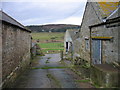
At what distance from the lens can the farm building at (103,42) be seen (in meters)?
5.30

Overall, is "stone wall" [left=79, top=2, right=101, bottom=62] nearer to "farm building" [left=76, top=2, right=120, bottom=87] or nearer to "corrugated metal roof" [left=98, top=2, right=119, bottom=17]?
"farm building" [left=76, top=2, right=120, bottom=87]

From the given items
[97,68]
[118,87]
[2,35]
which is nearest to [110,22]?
[97,68]

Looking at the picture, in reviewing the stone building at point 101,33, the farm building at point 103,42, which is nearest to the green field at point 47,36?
the stone building at point 101,33

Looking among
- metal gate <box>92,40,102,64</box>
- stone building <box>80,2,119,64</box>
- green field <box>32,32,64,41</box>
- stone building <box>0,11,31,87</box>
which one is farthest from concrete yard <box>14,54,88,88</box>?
green field <box>32,32,64,41</box>

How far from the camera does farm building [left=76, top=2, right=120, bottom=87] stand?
17.4ft

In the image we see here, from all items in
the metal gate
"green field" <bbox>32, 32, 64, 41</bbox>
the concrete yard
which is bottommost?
the concrete yard

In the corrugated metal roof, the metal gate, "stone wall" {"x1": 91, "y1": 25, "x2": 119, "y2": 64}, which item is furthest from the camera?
the corrugated metal roof

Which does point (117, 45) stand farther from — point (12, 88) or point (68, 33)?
point (68, 33)

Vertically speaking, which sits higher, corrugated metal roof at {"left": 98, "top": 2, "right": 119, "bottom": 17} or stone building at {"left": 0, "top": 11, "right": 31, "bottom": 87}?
corrugated metal roof at {"left": 98, "top": 2, "right": 119, "bottom": 17}

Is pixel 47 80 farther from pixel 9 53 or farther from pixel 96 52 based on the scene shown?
pixel 96 52

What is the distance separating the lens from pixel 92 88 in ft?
19.1

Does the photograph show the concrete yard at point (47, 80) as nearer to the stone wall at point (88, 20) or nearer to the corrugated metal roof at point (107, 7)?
the stone wall at point (88, 20)

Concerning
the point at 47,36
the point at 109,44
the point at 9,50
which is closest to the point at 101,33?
the point at 109,44

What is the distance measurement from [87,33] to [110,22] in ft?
12.5
